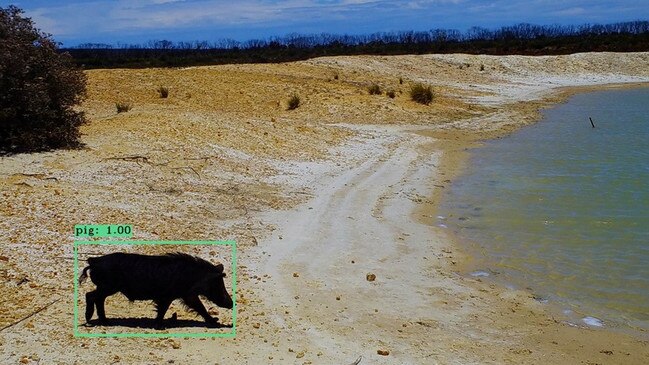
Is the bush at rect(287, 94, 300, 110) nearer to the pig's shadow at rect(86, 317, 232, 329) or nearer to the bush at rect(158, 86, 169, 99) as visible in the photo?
the bush at rect(158, 86, 169, 99)

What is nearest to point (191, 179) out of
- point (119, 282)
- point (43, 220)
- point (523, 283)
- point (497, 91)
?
point (43, 220)

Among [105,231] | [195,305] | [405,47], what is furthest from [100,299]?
[405,47]

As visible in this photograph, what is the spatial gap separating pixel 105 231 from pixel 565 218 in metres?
7.90

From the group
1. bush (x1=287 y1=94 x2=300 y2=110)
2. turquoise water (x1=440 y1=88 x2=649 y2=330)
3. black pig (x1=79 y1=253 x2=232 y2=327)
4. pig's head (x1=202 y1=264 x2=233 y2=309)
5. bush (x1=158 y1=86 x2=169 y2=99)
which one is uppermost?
bush (x1=158 y1=86 x2=169 y2=99)

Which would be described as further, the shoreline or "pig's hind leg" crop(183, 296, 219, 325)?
the shoreline

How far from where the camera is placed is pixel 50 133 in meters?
12.8

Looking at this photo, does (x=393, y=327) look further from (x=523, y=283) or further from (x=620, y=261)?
(x=620, y=261)

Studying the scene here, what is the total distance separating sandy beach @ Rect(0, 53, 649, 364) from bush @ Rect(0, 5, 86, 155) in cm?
59

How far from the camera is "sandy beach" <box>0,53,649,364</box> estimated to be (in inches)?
237

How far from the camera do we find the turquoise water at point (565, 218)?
8.32 metres

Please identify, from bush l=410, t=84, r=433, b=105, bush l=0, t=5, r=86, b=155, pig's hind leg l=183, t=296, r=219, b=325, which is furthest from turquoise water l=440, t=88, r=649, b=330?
bush l=0, t=5, r=86, b=155

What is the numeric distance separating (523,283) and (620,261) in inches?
70.9

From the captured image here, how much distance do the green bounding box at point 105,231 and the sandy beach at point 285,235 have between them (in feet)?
0.72

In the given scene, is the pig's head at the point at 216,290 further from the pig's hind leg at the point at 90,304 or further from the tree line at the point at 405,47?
the tree line at the point at 405,47
